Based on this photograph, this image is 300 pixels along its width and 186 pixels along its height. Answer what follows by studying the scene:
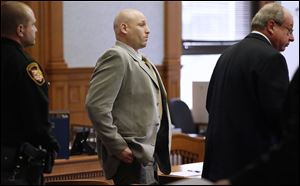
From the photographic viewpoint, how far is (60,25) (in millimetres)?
6809

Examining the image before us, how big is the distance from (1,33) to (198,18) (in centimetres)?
552

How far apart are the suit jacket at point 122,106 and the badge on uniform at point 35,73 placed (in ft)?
1.81

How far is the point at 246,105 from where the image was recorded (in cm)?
286

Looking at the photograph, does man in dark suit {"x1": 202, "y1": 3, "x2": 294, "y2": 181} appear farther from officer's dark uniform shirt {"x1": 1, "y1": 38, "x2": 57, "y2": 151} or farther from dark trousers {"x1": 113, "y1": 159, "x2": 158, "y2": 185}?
officer's dark uniform shirt {"x1": 1, "y1": 38, "x2": 57, "y2": 151}

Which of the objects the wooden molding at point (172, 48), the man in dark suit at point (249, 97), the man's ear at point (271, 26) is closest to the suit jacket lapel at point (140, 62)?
the man in dark suit at point (249, 97)

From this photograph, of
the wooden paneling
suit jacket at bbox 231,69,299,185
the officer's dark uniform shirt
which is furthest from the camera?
the wooden paneling

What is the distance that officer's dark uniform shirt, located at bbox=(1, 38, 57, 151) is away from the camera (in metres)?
2.61

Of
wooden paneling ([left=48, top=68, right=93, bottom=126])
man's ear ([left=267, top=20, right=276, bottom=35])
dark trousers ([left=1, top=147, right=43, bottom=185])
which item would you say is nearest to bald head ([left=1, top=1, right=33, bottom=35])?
dark trousers ([left=1, top=147, right=43, bottom=185])

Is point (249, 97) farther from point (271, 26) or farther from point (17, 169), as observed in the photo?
point (17, 169)

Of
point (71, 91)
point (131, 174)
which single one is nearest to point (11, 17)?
point (131, 174)

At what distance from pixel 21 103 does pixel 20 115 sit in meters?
0.05

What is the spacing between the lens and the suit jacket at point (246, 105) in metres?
2.78

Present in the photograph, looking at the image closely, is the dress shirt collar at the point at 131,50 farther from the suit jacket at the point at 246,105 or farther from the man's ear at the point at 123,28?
the suit jacket at the point at 246,105

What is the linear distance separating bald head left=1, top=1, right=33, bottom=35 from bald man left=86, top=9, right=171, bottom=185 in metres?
0.62
